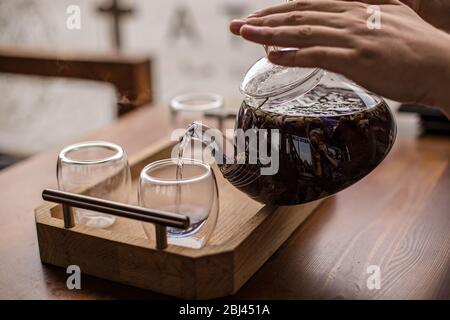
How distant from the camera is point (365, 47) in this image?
0.74m

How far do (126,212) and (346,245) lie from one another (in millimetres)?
359

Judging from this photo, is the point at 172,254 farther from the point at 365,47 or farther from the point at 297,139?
the point at 365,47

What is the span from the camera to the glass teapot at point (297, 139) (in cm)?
82

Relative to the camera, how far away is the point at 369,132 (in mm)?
847

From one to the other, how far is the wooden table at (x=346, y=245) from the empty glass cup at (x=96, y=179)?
0.10m

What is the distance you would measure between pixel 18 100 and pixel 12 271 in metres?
2.21

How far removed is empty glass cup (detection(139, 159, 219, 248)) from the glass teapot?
54mm

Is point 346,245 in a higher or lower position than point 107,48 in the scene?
lower

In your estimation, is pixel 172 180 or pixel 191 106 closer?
pixel 172 180

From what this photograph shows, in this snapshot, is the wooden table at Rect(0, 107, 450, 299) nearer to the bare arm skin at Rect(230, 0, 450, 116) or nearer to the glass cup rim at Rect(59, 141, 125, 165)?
the glass cup rim at Rect(59, 141, 125, 165)
